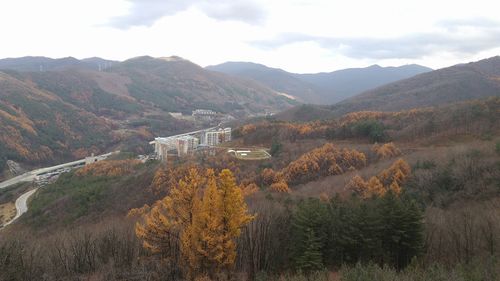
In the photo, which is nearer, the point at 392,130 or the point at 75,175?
the point at 392,130

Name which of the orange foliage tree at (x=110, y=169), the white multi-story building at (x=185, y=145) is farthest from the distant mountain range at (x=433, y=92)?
the orange foliage tree at (x=110, y=169)

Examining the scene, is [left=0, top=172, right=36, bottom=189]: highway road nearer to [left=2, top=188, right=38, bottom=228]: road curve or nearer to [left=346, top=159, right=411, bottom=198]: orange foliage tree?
[left=2, top=188, right=38, bottom=228]: road curve

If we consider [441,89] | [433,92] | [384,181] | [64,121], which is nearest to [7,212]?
[384,181]

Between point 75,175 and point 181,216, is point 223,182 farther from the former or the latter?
point 75,175

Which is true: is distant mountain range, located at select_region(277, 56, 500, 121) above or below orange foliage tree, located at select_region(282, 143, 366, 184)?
above

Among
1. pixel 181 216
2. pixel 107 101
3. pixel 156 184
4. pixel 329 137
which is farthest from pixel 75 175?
pixel 107 101

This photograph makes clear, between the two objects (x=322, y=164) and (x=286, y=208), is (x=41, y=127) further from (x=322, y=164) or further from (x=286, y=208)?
(x=286, y=208)

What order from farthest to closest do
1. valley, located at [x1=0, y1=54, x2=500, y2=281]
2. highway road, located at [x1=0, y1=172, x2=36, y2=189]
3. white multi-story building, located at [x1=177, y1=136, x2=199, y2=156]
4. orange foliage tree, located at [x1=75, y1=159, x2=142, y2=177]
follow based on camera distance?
highway road, located at [x1=0, y1=172, x2=36, y2=189] < white multi-story building, located at [x1=177, y1=136, x2=199, y2=156] < orange foliage tree, located at [x1=75, y1=159, x2=142, y2=177] < valley, located at [x1=0, y1=54, x2=500, y2=281]

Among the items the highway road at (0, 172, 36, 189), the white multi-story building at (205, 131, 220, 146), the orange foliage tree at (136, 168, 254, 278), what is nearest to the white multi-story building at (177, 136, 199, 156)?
the white multi-story building at (205, 131, 220, 146)

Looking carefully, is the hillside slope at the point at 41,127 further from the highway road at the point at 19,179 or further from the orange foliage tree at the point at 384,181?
the orange foliage tree at the point at 384,181
